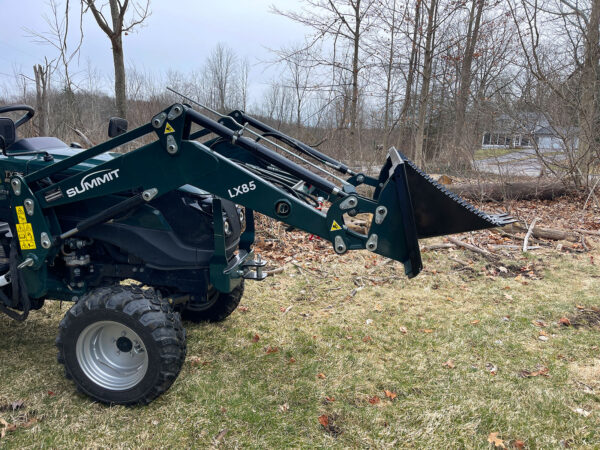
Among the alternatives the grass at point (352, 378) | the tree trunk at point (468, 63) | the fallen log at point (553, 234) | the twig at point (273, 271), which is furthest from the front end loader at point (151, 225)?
the tree trunk at point (468, 63)

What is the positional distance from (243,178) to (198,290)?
114 cm

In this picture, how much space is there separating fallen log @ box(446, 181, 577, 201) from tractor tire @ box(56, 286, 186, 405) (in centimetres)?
930

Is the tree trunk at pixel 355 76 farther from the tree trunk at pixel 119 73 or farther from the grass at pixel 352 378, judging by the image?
the grass at pixel 352 378

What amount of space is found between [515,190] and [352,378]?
9.39 meters

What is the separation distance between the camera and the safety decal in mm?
2887

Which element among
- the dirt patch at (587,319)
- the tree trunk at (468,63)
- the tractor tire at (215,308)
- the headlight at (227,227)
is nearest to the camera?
the headlight at (227,227)

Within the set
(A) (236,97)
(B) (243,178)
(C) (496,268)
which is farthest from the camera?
(A) (236,97)

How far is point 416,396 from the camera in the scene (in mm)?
3000

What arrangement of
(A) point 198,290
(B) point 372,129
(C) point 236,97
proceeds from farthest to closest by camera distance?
(C) point 236,97
(B) point 372,129
(A) point 198,290

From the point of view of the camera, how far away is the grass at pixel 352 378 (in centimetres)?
261

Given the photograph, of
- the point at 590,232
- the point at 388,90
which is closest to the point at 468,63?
the point at 388,90

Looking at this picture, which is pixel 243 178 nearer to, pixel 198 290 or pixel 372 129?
pixel 198 290

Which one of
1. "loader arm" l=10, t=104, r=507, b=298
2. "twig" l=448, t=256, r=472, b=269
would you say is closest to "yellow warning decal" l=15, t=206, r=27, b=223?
"loader arm" l=10, t=104, r=507, b=298

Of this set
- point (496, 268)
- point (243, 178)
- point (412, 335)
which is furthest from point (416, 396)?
point (496, 268)
